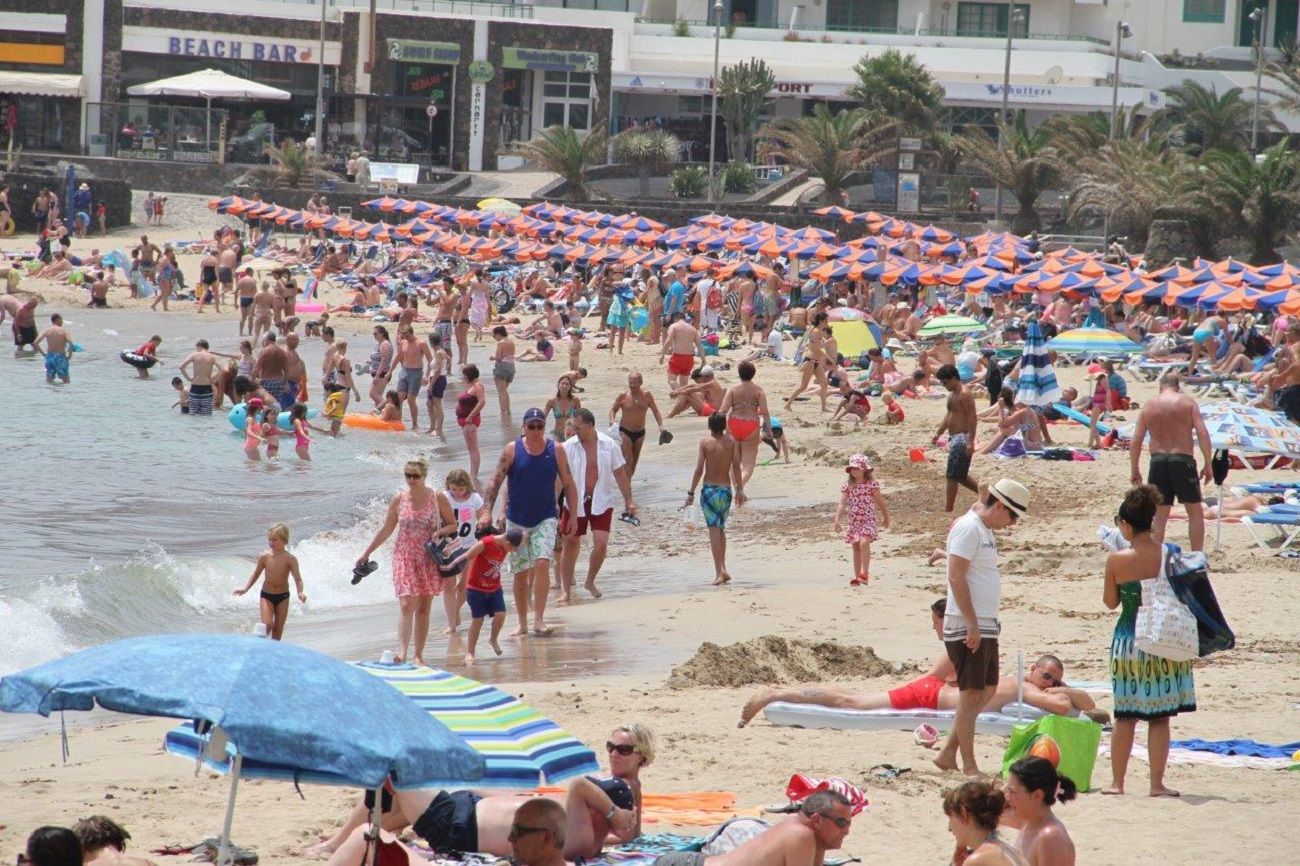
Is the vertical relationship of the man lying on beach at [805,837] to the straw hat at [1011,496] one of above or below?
below

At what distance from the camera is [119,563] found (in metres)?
13.0

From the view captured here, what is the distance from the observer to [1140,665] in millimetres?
6344

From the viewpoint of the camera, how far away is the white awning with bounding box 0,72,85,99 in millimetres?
45956

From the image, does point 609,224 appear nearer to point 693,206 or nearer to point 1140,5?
point 693,206

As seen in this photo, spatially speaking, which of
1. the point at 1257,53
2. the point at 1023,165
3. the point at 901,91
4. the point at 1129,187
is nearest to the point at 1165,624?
the point at 1129,187

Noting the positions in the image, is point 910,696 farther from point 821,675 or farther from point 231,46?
point 231,46

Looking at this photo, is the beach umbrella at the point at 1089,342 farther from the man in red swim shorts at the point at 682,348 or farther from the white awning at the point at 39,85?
the white awning at the point at 39,85

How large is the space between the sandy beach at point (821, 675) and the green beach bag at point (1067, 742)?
0.46 feet

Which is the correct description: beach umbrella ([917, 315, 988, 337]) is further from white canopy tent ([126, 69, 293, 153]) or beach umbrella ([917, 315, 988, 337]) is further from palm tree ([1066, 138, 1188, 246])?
white canopy tent ([126, 69, 293, 153])

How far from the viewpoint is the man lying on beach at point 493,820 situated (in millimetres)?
5805

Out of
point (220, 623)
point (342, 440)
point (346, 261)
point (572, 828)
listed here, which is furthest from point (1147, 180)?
point (572, 828)

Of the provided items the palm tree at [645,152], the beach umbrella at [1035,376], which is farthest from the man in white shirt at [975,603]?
the palm tree at [645,152]

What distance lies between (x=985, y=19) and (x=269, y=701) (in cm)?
5566

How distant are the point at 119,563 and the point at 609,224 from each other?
2528 centimetres
